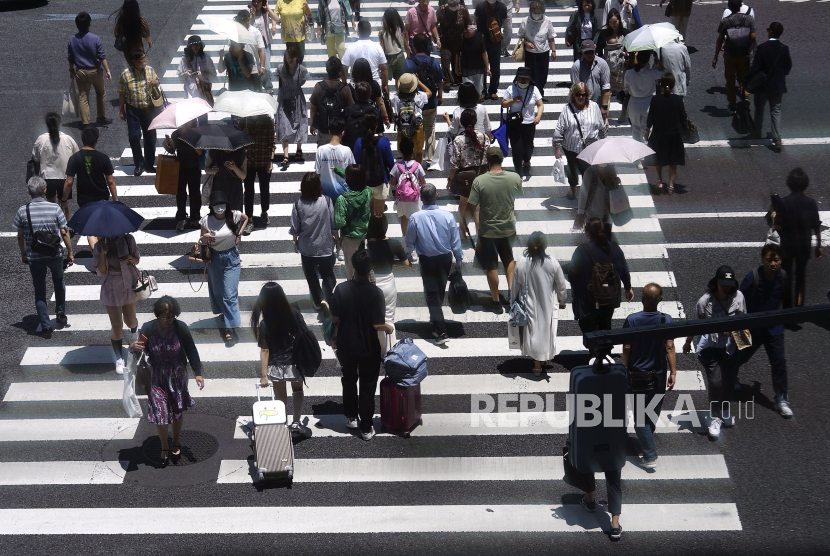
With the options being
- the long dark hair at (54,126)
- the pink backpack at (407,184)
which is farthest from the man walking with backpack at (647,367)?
the long dark hair at (54,126)

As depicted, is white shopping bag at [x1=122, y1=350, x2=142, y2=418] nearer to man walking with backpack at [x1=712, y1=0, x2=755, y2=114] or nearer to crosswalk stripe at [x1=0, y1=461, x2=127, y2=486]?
crosswalk stripe at [x1=0, y1=461, x2=127, y2=486]

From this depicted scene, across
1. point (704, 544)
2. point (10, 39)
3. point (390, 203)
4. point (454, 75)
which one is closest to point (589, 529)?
point (704, 544)

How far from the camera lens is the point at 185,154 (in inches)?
555

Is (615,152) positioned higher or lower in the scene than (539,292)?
higher

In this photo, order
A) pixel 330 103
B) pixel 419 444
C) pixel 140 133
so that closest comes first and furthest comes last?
pixel 419 444
pixel 330 103
pixel 140 133

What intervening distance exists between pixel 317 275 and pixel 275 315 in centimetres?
299

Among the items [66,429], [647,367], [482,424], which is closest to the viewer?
[647,367]

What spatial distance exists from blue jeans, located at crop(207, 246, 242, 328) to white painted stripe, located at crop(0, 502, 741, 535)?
3308mm

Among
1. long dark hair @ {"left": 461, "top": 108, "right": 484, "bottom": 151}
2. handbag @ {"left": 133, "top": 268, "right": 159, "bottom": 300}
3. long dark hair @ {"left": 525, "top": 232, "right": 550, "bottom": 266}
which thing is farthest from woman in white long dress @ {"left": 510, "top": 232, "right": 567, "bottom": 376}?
handbag @ {"left": 133, "top": 268, "right": 159, "bottom": 300}

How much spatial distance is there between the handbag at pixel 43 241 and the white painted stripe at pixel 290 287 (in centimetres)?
148

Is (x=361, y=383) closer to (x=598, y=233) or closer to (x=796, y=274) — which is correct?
(x=598, y=233)

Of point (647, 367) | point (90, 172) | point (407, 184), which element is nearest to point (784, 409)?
point (647, 367)

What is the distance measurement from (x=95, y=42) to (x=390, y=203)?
5.86 meters

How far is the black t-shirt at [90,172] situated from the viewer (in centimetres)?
1330
